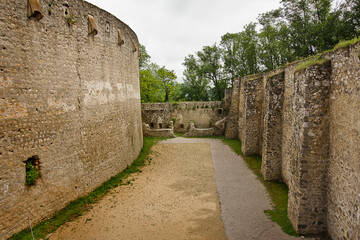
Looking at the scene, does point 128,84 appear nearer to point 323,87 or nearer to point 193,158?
point 193,158

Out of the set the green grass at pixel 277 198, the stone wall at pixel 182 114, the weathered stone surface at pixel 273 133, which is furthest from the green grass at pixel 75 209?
the stone wall at pixel 182 114

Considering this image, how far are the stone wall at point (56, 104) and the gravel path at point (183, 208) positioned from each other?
1.26 metres

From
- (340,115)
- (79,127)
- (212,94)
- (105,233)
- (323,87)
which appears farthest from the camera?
(212,94)

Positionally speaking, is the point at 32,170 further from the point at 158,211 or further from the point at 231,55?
the point at 231,55

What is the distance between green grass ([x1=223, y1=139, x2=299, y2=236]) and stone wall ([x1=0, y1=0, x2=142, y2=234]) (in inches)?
266

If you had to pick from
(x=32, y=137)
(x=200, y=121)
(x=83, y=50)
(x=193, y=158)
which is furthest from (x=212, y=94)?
(x=32, y=137)

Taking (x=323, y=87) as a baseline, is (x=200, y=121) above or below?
below

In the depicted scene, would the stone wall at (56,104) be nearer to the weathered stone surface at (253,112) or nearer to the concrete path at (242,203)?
the concrete path at (242,203)

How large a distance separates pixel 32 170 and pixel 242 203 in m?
6.86

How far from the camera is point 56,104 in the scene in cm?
704

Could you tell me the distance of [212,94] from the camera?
34469 mm

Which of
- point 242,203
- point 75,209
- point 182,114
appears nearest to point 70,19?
point 75,209

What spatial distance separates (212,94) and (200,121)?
12600 millimetres

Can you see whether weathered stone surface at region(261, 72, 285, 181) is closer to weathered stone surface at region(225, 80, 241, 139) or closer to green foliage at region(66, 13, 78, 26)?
green foliage at region(66, 13, 78, 26)
